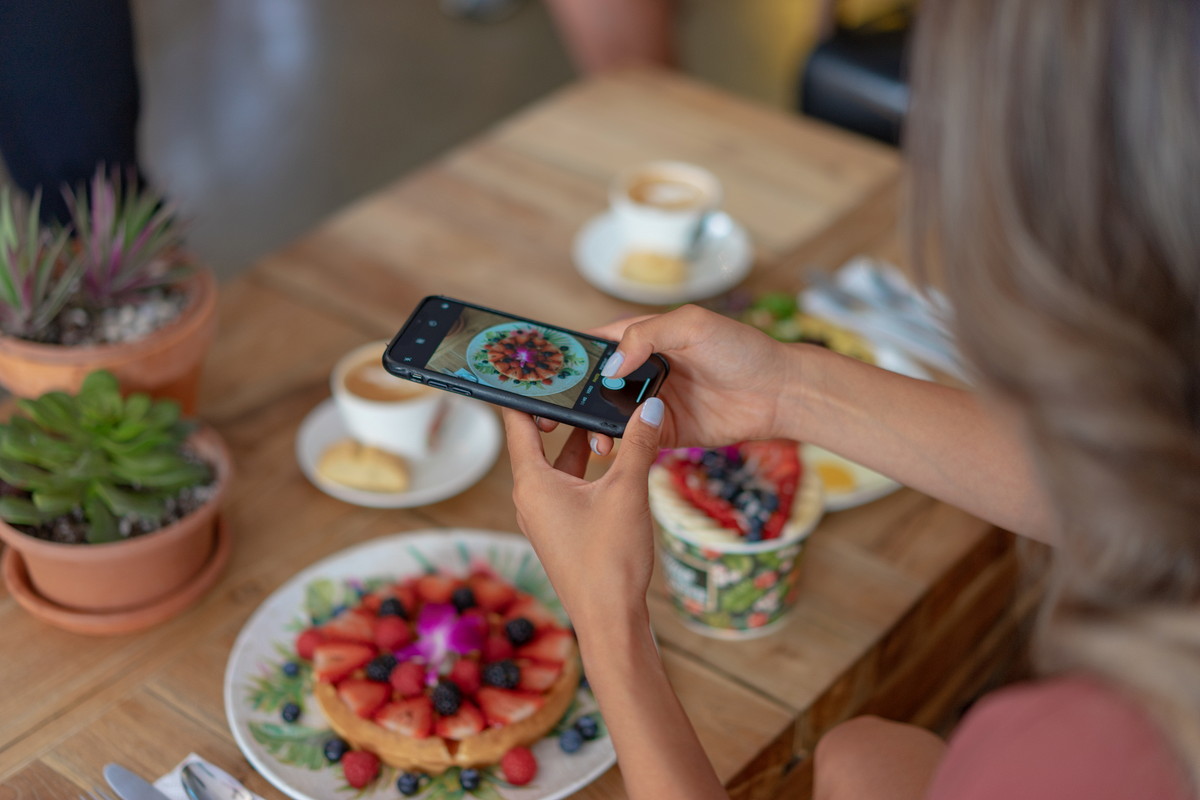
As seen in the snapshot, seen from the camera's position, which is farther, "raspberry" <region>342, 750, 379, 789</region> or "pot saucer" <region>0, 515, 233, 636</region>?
"pot saucer" <region>0, 515, 233, 636</region>

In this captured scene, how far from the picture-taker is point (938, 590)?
1070mm

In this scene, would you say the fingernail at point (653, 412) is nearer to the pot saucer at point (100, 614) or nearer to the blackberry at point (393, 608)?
the blackberry at point (393, 608)

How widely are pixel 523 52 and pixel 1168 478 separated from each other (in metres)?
3.15

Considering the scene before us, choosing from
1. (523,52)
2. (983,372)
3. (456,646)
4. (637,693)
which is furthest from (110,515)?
(523,52)

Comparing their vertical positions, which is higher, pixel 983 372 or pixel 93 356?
pixel 983 372

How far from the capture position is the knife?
819 mm

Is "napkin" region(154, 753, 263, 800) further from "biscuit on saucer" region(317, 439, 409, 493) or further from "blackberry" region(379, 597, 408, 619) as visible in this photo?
"biscuit on saucer" region(317, 439, 409, 493)

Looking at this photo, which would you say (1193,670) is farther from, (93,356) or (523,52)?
(523,52)

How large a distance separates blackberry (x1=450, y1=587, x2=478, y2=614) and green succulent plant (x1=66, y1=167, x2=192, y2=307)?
41cm

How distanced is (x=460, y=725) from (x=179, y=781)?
8.1 inches

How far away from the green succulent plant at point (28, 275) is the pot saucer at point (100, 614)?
0.20 m

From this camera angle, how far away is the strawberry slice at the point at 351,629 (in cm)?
92

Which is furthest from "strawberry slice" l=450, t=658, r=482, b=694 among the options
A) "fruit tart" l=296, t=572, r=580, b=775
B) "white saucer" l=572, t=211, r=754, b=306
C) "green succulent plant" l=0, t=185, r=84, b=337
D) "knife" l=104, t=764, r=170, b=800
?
"white saucer" l=572, t=211, r=754, b=306

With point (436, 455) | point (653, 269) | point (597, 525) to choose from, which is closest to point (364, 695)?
point (597, 525)
